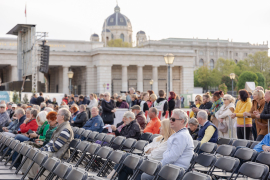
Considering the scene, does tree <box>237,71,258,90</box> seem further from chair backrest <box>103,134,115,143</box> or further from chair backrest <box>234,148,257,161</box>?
chair backrest <box>234,148,257,161</box>

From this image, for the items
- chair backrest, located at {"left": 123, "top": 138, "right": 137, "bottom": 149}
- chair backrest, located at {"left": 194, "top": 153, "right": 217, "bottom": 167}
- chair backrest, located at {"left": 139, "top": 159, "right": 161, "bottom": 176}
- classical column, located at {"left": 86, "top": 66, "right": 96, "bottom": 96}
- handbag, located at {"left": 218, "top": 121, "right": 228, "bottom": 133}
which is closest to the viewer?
chair backrest, located at {"left": 139, "top": 159, "right": 161, "bottom": 176}

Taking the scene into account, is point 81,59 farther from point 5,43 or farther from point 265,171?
point 265,171

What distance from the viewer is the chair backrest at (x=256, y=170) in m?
5.32

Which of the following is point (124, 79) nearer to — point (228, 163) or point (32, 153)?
point (32, 153)

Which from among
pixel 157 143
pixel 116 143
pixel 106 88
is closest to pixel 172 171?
pixel 157 143

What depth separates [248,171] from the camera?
18.1 feet

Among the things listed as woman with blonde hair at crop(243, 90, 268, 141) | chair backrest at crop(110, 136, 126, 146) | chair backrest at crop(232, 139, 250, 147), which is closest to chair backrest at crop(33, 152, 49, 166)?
chair backrest at crop(110, 136, 126, 146)

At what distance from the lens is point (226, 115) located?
11547 mm

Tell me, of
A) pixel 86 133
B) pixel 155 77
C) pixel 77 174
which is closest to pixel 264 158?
pixel 77 174

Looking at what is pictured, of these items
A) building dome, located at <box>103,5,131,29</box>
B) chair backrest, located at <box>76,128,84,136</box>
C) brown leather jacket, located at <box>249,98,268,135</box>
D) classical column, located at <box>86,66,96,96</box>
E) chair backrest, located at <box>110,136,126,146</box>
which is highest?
building dome, located at <box>103,5,131,29</box>

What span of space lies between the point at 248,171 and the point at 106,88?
2063 inches

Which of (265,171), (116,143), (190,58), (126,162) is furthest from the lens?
(190,58)

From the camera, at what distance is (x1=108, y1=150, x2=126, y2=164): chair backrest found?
6.62 m

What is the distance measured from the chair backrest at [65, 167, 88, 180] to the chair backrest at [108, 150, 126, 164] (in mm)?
1292
